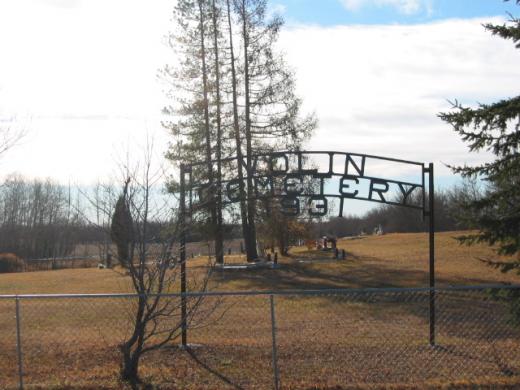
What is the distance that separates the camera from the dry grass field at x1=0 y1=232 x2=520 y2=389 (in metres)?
7.12

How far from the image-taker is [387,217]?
7338 cm

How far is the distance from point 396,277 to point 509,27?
13525 mm

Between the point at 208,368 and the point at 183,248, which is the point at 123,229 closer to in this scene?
the point at 183,248

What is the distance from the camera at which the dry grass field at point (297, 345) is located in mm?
7125

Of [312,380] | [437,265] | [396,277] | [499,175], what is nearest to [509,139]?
[499,175]

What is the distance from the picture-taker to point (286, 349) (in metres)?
8.48

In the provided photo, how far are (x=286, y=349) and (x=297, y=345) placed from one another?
1.10 feet

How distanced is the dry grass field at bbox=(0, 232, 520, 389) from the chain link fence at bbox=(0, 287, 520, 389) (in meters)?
0.02

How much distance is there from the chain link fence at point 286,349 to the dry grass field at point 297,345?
0.02 m

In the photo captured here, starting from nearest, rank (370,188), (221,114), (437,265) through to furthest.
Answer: (370,188) < (437,265) < (221,114)

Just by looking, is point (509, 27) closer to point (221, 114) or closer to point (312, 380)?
point (312, 380)

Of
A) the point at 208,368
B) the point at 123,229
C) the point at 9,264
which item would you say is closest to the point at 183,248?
the point at 123,229

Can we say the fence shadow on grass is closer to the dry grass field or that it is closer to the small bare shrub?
the dry grass field

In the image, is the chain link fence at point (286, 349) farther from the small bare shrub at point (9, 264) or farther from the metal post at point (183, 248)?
the small bare shrub at point (9, 264)
